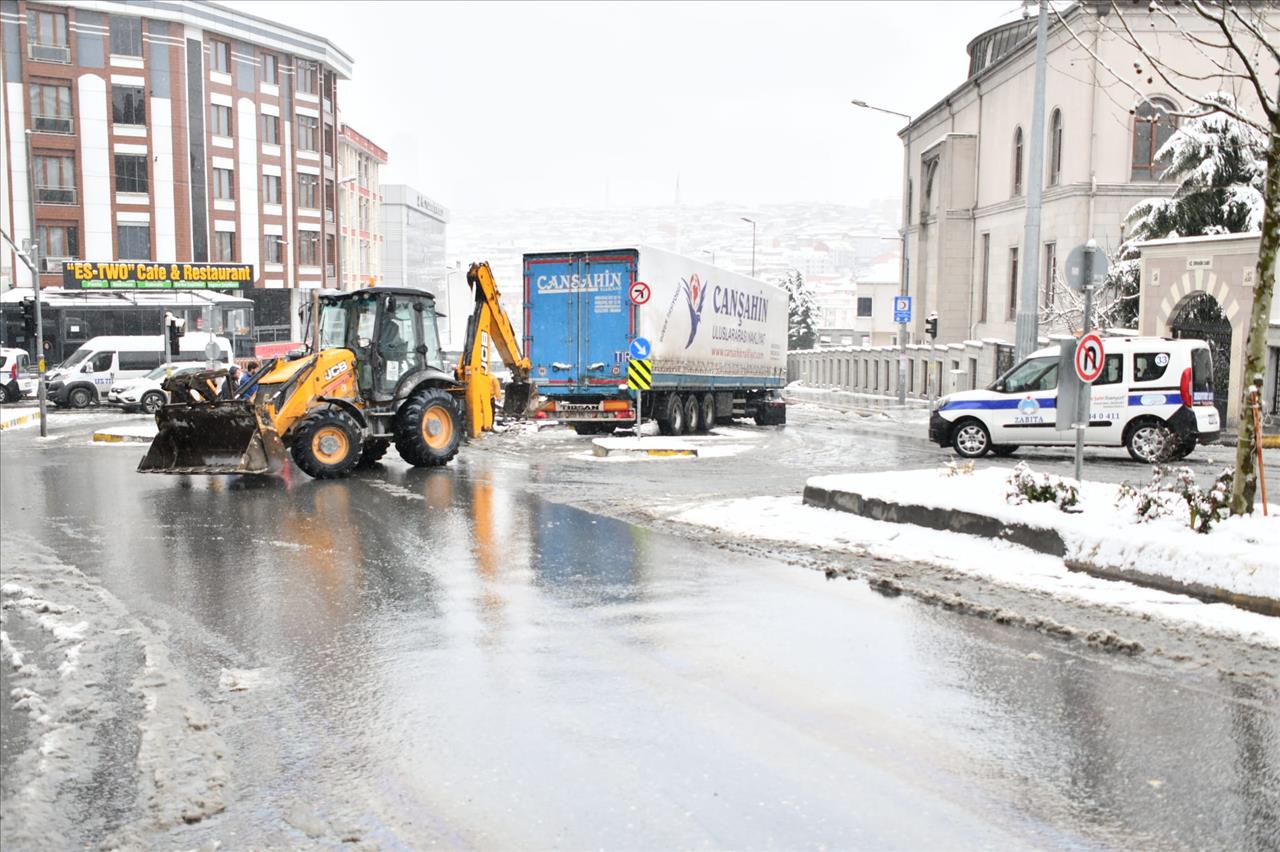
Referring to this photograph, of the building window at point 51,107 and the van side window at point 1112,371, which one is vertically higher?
the building window at point 51,107

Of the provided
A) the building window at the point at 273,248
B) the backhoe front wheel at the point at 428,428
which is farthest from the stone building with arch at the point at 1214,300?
the building window at the point at 273,248

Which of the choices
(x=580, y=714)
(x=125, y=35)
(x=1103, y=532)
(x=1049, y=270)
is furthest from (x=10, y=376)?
(x=580, y=714)

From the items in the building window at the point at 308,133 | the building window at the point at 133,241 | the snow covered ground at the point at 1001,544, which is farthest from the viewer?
the building window at the point at 308,133

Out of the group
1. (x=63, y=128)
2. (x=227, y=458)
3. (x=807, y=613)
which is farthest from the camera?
(x=63, y=128)

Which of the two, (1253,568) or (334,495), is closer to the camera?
(1253,568)

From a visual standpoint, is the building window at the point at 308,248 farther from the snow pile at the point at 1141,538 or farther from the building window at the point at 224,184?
the snow pile at the point at 1141,538

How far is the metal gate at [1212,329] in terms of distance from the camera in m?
24.8

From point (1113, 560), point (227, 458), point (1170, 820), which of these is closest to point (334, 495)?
point (227, 458)

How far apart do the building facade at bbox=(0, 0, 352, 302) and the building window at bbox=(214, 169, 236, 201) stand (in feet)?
0.32

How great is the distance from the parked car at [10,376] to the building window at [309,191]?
28524 millimetres

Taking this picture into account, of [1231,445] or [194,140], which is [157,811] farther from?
[194,140]

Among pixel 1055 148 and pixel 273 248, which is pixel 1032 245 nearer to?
pixel 1055 148

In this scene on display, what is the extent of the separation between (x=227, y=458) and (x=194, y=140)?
4760 cm

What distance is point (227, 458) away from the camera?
15992 mm
